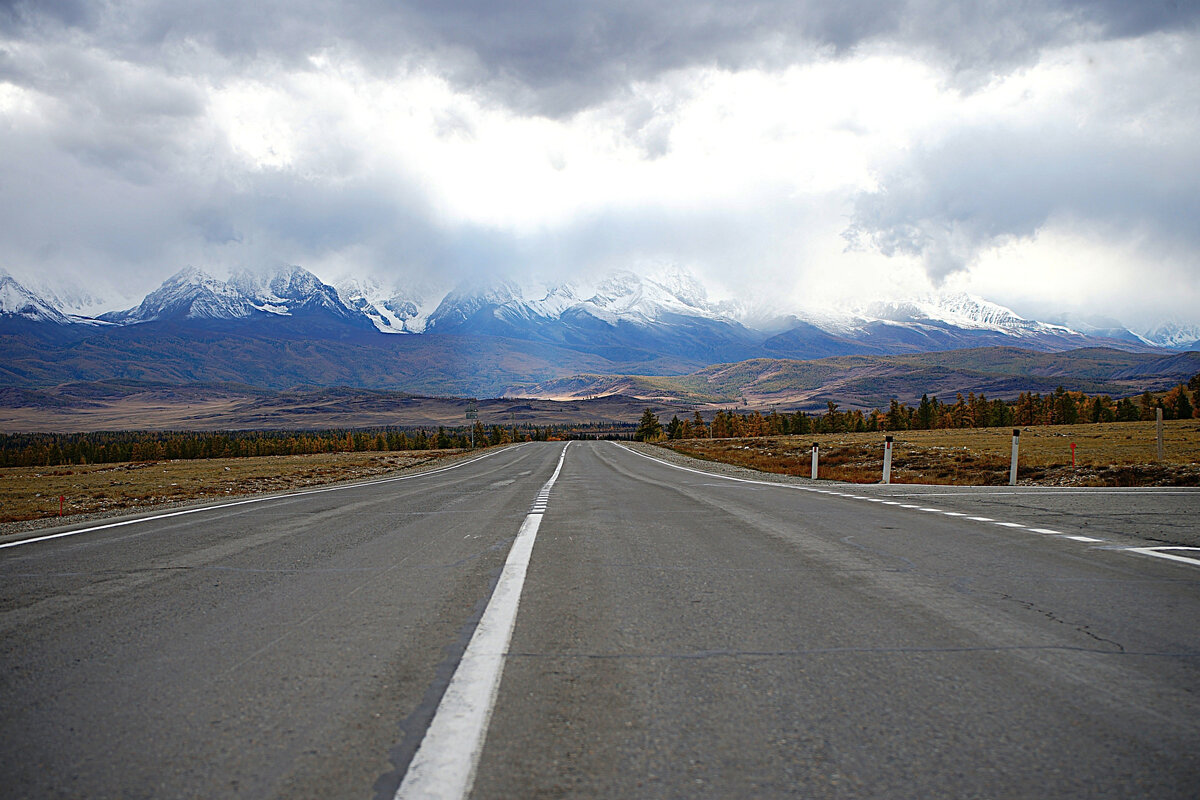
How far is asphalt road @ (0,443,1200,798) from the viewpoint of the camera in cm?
268

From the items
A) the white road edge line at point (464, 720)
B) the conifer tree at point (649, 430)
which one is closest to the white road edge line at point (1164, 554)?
the white road edge line at point (464, 720)

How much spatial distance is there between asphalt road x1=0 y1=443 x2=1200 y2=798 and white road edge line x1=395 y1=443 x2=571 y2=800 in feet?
0.18

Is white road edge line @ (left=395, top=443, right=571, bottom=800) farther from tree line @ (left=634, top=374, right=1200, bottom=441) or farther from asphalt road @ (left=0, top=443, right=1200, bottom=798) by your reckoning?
tree line @ (left=634, top=374, right=1200, bottom=441)

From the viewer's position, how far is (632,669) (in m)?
3.74

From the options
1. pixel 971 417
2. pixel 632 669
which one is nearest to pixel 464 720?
pixel 632 669

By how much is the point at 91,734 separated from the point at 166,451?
516 feet

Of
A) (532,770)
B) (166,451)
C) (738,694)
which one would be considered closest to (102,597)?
(532,770)

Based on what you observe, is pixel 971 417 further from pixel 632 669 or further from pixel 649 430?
pixel 632 669

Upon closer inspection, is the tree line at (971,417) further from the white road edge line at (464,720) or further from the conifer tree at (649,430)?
the white road edge line at (464,720)

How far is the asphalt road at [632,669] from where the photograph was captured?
2.68 m

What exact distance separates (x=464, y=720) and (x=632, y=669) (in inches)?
40.1

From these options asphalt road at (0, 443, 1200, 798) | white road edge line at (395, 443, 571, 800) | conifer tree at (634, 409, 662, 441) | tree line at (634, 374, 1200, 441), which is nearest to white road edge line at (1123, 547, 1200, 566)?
asphalt road at (0, 443, 1200, 798)

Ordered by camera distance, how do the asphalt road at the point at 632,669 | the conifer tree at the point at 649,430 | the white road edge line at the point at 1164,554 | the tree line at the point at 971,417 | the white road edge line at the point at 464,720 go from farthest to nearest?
the conifer tree at the point at 649,430 → the tree line at the point at 971,417 → the white road edge line at the point at 1164,554 → the asphalt road at the point at 632,669 → the white road edge line at the point at 464,720

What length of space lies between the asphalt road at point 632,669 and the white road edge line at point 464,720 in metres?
0.06
